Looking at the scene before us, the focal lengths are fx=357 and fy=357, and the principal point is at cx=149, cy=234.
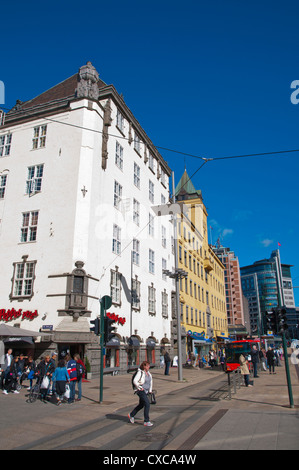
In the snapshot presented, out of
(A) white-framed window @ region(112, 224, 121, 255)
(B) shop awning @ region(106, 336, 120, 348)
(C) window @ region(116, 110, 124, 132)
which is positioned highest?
(C) window @ region(116, 110, 124, 132)

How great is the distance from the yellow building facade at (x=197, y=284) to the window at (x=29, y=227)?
21.9 meters

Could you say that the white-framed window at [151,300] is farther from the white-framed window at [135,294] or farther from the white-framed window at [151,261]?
the white-framed window at [135,294]

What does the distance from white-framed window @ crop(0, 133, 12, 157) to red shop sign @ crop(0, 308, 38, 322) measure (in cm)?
1356

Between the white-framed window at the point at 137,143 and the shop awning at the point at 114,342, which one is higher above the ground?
the white-framed window at the point at 137,143

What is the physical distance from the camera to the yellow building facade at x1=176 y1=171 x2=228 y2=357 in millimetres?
45875

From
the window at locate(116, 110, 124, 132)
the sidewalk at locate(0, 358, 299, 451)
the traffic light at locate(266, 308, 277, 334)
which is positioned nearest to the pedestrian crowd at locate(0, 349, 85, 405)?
the sidewalk at locate(0, 358, 299, 451)

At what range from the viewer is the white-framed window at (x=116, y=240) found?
1121 inches

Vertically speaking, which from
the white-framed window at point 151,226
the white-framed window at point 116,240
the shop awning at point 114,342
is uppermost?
the white-framed window at point 151,226

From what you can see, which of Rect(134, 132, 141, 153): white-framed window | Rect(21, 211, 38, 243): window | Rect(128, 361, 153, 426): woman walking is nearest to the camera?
Rect(128, 361, 153, 426): woman walking

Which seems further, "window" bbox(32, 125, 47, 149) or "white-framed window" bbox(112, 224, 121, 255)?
"window" bbox(32, 125, 47, 149)

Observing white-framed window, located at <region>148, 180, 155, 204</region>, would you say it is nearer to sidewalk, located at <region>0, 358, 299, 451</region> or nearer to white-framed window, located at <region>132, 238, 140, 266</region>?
white-framed window, located at <region>132, 238, 140, 266</region>

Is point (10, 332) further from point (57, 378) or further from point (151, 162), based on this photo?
point (151, 162)

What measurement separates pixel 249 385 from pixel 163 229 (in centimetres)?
2386

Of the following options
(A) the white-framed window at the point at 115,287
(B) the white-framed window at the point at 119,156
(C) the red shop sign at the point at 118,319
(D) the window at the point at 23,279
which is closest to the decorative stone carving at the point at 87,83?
(B) the white-framed window at the point at 119,156
